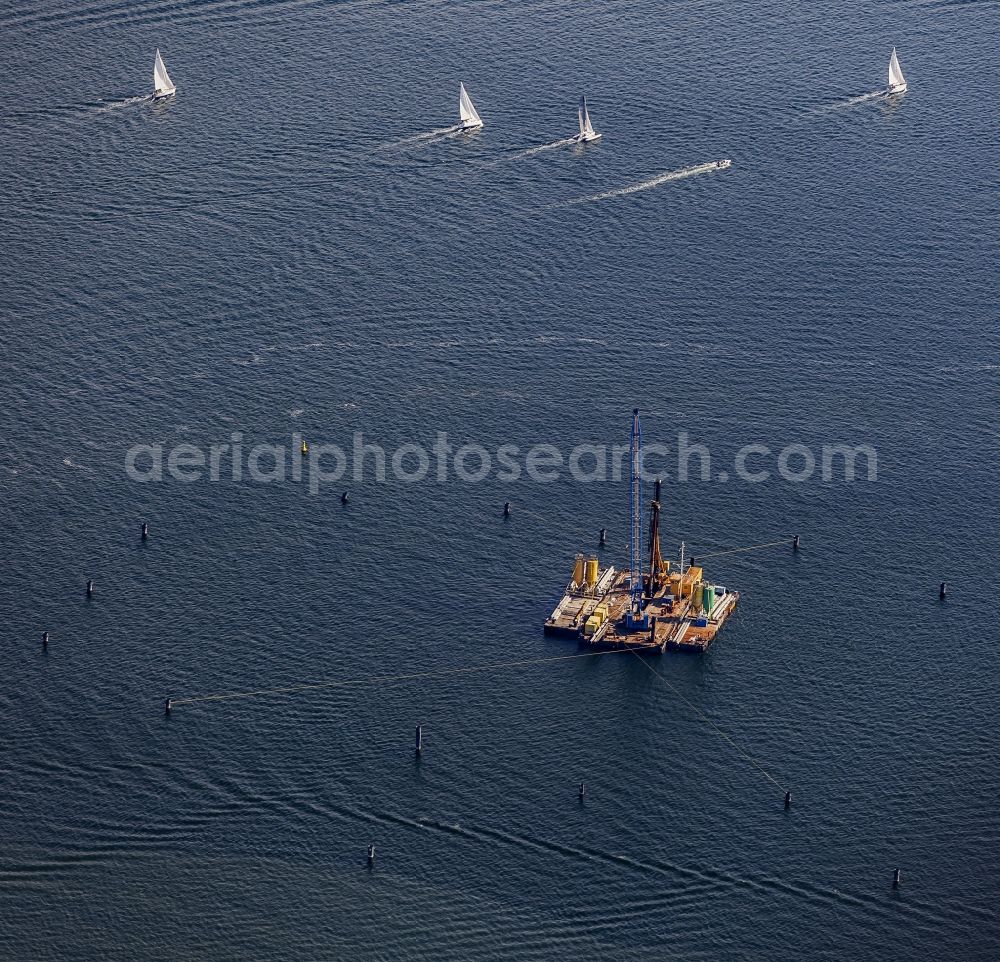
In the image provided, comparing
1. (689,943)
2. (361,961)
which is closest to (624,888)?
(689,943)

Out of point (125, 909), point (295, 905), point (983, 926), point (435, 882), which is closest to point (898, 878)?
point (983, 926)

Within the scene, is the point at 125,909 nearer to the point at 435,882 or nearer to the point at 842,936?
the point at 435,882

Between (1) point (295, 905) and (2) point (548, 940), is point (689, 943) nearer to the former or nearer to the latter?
(2) point (548, 940)

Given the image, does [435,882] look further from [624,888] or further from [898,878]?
[898,878]

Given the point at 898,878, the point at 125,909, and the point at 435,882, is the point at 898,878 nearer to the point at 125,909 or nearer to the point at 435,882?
the point at 435,882

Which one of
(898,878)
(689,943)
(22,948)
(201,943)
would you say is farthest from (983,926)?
(22,948)
